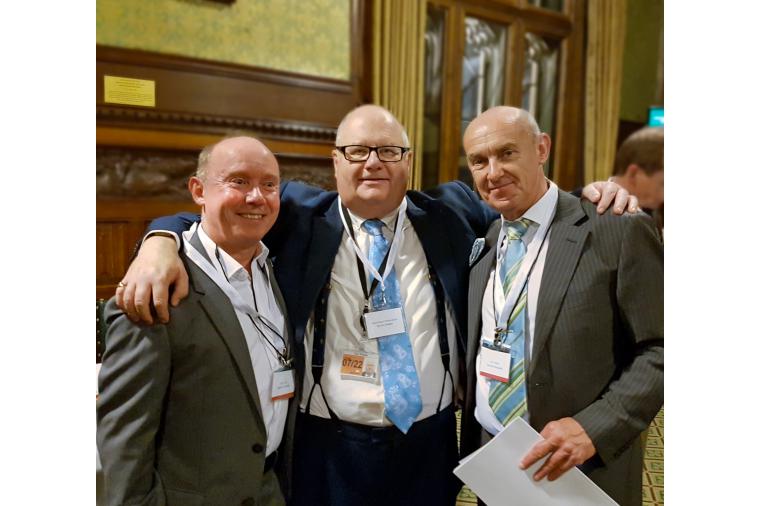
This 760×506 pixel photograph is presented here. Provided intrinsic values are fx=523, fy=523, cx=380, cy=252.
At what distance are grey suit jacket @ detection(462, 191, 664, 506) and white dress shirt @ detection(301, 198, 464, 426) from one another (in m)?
0.36

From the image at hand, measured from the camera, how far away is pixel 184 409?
4.22 ft

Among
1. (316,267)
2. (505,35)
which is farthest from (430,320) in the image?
(505,35)

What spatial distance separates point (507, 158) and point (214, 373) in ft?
3.26

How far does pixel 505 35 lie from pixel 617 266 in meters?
4.40

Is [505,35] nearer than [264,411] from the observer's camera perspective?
No

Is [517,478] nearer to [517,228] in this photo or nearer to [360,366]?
[360,366]

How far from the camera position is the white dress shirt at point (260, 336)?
4.61ft

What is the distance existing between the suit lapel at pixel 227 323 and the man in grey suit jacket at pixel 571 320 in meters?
0.67

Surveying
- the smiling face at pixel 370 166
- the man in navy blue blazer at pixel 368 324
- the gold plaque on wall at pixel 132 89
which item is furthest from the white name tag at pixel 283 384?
the gold plaque on wall at pixel 132 89

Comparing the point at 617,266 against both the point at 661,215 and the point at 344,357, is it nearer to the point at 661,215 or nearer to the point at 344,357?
the point at 661,215

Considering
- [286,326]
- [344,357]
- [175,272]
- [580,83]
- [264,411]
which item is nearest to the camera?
[175,272]

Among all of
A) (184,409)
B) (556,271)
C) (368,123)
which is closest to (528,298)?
(556,271)

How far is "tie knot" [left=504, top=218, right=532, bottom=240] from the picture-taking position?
1562mm
